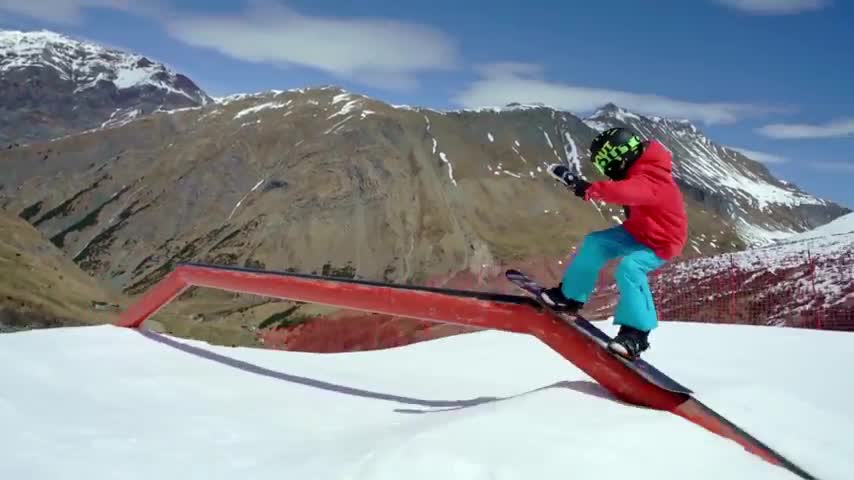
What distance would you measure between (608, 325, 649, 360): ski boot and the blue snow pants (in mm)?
46

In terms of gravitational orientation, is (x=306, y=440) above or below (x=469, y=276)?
below

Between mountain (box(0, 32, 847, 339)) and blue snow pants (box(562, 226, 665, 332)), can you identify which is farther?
mountain (box(0, 32, 847, 339))

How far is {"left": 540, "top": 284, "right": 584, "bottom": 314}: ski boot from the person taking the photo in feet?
17.3

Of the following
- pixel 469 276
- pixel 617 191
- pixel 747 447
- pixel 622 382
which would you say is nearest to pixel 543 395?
pixel 622 382

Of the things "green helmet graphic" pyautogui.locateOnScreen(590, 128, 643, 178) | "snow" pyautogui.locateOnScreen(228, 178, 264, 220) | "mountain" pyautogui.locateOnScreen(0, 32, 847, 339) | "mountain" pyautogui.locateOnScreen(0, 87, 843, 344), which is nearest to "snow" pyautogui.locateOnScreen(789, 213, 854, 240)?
"green helmet graphic" pyautogui.locateOnScreen(590, 128, 643, 178)

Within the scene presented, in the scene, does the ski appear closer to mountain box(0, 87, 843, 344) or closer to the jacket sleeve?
the jacket sleeve

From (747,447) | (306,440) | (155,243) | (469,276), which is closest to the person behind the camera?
(747,447)

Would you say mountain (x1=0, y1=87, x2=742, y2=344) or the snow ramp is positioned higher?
mountain (x1=0, y1=87, x2=742, y2=344)

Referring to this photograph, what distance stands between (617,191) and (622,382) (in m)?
1.36

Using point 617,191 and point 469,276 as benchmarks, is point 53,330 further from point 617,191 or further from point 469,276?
point 469,276

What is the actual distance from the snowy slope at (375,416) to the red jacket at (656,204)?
46.4 inches

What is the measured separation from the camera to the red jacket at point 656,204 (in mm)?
4934

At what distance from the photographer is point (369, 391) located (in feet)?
19.7

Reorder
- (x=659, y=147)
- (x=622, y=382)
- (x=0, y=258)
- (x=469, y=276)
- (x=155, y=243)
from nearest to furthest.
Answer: (x=622, y=382) → (x=659, y=147) → (x=0, y=258) → (x=469, y=276) → (x=155, y=243)
